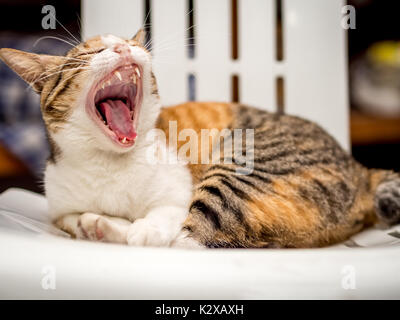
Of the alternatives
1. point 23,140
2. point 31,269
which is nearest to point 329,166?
point 31,269

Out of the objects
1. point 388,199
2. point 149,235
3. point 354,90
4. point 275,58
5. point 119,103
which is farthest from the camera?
point 354,90

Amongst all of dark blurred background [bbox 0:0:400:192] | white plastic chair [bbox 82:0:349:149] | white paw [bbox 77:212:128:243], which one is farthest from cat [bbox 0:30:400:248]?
white plastic chair [bbox 82:0:349:149]

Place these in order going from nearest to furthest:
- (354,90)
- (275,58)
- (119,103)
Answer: (119,103), (275,58), (354,90)

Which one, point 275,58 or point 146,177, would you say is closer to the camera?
point 146,177

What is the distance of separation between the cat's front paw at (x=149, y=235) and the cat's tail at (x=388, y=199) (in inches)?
19.7

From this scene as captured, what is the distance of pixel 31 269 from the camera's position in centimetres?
51

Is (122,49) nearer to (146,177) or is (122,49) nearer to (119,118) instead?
(119,118)

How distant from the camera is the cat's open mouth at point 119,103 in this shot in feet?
2.36

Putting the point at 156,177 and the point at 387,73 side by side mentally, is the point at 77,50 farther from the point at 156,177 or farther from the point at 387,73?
the point at 387,73

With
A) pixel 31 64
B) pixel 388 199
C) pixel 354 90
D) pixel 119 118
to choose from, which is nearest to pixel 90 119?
pixel 119 118

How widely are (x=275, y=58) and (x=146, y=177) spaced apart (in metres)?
0.80

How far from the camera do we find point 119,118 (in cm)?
74

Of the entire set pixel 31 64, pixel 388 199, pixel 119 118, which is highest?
pixel 31 64
